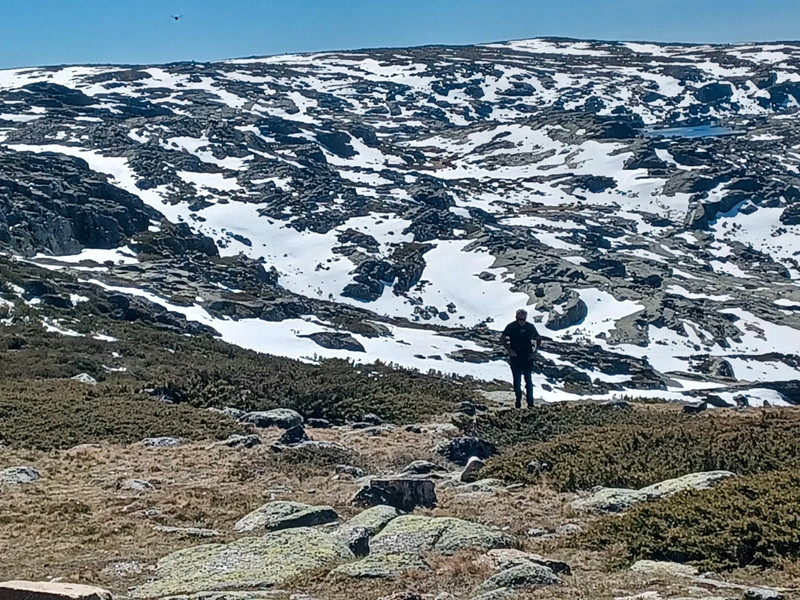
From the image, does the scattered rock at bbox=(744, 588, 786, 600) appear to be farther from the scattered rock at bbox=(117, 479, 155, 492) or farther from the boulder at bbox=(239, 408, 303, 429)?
the boulder at bbox=(239, 408, 303, 429)

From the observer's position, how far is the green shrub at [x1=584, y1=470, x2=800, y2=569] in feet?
26.0

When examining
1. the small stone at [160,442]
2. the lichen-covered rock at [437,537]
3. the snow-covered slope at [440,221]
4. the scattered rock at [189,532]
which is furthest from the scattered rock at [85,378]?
the snow-covered slope at [440,221]

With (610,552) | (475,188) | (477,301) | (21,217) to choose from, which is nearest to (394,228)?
(477,301)

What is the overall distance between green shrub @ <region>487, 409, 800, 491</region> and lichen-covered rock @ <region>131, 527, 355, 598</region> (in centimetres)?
491

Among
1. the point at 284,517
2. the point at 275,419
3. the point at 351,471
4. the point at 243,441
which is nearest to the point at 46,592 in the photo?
the point at 284,517

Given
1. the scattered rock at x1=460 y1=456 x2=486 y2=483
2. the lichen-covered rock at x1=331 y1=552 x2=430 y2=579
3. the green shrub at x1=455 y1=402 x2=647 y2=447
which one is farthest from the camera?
the green shrub at x1=455 y1=402 x2=647 y2=447

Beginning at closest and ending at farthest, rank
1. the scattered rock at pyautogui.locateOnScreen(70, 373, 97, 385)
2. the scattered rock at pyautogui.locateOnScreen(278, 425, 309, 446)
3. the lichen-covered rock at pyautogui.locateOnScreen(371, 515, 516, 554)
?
the lichen-covered rock at pyautogui.locateOnScreen(371, 515, 516, 554) → the scattered rock at pyautogui.locateOnScreen(278, 425, 309, 446) → the scattered rock at pyautogui.locateOnScreen(70, 373, 97, 385)

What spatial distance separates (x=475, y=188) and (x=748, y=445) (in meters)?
117

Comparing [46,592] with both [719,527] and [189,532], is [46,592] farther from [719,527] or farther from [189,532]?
[719,527]

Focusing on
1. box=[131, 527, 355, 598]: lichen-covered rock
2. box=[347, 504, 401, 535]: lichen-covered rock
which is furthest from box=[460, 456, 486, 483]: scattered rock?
box=[131, 527, 355, 598]: lichen-covered rock

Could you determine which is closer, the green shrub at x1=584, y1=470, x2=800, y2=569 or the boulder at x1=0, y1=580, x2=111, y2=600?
the boulder at x1=0, y1=580, x2=111, y2=600

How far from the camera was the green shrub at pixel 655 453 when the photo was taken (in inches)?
495

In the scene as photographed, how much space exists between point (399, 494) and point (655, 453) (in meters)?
4.53

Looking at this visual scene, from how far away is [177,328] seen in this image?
43.4 meters
